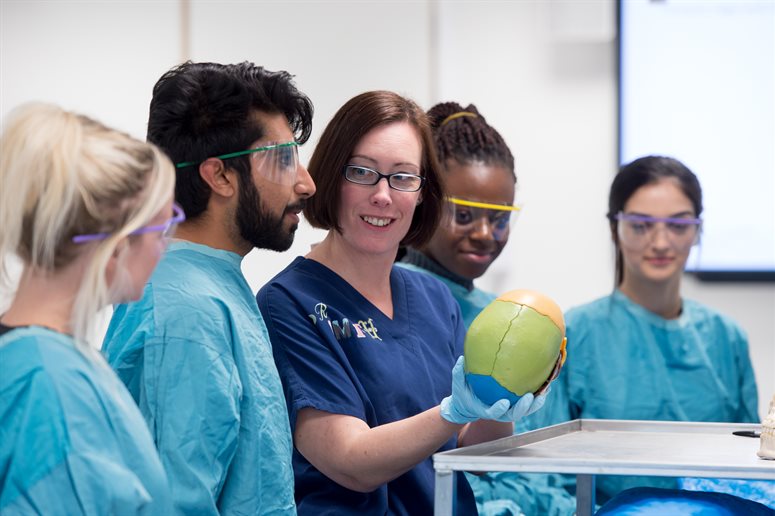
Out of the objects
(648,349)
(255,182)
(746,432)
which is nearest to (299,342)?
(255,182)

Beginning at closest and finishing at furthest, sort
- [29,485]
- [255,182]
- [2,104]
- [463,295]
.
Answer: [29,485] < [255,182] < [463,295] < [2,104]

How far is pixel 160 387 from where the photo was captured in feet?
4.45

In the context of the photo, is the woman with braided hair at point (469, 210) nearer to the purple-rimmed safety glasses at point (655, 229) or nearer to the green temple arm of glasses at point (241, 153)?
the purple-rimmed safety glasses at point (655, 229)

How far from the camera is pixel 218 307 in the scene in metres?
1.43

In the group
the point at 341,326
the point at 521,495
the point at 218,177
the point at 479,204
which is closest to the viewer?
the point at 218,177

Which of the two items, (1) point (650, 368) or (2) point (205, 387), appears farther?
(1) point (650, 368)

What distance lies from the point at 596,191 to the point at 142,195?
279 centimetres

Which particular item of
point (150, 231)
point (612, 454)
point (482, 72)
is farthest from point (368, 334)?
point (482, 72)

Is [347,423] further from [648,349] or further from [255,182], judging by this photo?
[648,349]

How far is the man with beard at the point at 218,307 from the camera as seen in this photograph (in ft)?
4.43

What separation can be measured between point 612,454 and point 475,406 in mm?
199

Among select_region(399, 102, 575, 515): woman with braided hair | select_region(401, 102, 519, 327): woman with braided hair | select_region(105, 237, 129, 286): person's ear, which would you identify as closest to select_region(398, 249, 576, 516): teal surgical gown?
select_region(399, 102, 575, 515): woman with braided hair

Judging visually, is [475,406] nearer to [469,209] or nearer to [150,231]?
[150,231]

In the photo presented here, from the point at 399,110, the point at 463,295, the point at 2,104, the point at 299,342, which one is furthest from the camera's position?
the point at 2,104
